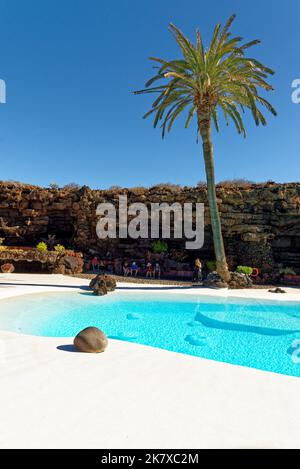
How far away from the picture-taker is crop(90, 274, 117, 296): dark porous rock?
36.9 ft

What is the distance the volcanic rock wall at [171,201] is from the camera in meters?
18.2

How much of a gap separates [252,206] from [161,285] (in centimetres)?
994

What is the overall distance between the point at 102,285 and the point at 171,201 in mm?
11117

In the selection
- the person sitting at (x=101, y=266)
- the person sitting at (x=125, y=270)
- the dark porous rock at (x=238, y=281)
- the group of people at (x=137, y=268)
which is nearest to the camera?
the dark porous rock at (x=238, y=281)

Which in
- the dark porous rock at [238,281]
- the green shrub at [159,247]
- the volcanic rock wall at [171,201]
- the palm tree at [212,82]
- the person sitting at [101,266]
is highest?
the palm tree at [212,82]

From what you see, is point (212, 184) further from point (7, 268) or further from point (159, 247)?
point (7, 268)

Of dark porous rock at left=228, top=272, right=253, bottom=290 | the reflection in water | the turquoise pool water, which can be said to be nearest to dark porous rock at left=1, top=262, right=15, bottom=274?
the turquoise pool water

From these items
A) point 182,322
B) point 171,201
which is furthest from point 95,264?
point 182,322

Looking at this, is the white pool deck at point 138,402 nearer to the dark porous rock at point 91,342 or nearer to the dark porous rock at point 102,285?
the dark porous rock at point 91,342

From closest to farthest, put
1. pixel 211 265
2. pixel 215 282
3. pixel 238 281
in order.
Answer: pixel 215 282
pixel 238 281
pixel 211 265

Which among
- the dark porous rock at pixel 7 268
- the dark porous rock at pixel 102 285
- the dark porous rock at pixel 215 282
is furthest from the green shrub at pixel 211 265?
the dark porous rock at pixel 7 268

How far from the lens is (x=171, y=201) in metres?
20.8

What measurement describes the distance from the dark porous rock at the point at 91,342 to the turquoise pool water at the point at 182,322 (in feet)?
6.58

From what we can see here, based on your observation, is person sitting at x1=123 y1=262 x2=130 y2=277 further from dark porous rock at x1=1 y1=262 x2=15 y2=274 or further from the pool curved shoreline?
dark porous rock at x1=1 y1=262 x2=15 y2=274
